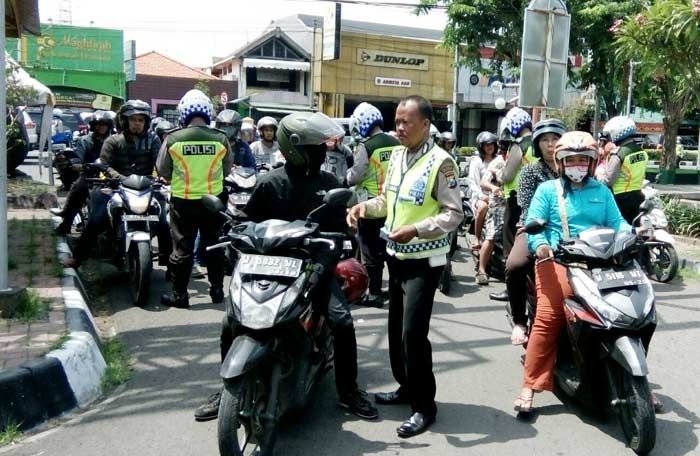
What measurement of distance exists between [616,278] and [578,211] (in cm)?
55

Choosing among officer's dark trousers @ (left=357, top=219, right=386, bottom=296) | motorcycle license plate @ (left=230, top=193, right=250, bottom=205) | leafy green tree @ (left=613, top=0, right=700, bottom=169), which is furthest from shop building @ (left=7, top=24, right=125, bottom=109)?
officer's dark trousers @ (left=357, top=219, right=386, bottom=296)

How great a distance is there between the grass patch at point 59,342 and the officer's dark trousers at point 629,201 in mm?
5700

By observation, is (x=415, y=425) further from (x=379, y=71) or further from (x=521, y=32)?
(x=379, y=71)

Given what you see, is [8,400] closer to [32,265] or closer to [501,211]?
[32,265]

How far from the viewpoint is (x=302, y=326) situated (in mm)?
3779

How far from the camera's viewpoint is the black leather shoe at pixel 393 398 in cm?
457

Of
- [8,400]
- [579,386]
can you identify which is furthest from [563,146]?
[8,400]

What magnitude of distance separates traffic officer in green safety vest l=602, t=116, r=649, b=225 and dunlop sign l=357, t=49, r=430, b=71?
110 feet

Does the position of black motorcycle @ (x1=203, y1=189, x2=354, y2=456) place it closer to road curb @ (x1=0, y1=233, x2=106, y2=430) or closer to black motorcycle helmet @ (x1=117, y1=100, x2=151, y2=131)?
road curb @ (x1=0, y1=233, x2=106, y2=430)

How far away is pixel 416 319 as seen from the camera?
407 cm

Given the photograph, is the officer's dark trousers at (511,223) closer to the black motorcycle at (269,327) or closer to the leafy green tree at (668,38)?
the black motorcycle at (269,327)

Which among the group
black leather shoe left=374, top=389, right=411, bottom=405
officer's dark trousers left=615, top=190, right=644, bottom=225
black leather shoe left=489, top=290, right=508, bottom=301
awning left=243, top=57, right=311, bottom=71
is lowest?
black leather shoe left=374, top=389, right=411, bottom=405

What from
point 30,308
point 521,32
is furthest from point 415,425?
point 521,32

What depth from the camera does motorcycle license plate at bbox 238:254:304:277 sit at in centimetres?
366
